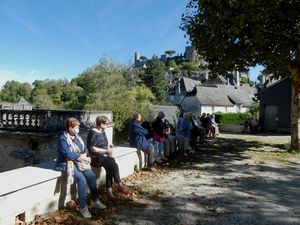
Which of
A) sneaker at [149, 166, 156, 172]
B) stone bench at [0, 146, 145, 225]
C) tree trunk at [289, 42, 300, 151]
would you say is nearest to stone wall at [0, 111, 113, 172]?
sneaker at [149, 166, 156, 172]

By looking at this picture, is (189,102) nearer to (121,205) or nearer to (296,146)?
(296,146)

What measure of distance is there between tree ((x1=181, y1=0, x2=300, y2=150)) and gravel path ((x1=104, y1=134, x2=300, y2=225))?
5230mm

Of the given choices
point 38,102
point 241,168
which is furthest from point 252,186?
point 38,102

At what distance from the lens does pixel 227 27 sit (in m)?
13.4

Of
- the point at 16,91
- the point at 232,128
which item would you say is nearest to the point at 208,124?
the point at 232,128

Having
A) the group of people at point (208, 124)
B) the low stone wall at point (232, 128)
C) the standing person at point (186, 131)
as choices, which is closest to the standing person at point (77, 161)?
the standing person at point (186, 131)

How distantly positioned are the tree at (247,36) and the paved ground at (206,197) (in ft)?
17.6

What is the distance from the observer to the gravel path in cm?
591

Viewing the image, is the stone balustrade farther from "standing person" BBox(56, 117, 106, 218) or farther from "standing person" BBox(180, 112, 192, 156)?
"standing person" BBox(56, 117, 106, 218)

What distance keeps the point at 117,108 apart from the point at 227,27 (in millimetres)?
16525

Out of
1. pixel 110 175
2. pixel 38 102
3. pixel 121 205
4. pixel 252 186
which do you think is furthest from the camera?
pixel 38 102

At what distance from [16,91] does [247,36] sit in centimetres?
12393

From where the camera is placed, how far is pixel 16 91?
12481 centimetres

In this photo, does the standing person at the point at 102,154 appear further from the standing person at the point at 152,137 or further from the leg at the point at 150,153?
the standing person at the point at 152,137
